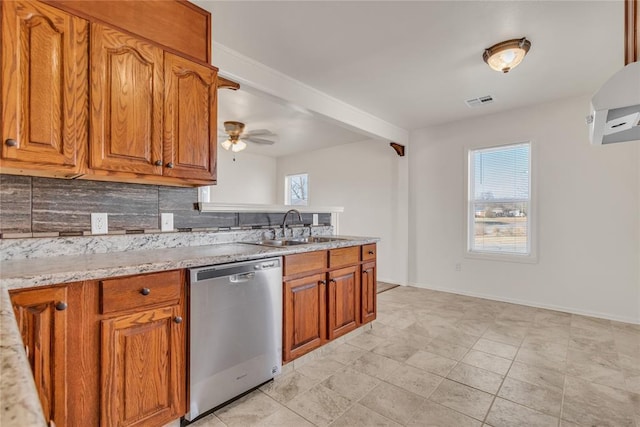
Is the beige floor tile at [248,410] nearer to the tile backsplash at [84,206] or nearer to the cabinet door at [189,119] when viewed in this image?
the tile backsplash at [84,206]

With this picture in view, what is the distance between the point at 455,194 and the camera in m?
4.61

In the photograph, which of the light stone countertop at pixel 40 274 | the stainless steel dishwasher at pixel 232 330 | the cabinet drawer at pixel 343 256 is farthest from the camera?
the cabinet drawer at pixel 343 256

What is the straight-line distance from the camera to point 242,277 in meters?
1.95

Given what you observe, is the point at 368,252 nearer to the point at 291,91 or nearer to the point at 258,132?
the point at 291,91

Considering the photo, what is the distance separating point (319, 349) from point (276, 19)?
254 centimetres

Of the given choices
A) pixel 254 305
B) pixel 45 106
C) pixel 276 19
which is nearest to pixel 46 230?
pixel 45 106

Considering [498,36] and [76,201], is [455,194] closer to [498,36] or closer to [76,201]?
[498,36]

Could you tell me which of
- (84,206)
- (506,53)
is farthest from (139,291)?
(506,53)

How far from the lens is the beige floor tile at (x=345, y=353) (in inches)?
100

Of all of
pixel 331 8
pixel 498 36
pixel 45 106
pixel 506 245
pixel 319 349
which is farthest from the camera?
pixel 506 245

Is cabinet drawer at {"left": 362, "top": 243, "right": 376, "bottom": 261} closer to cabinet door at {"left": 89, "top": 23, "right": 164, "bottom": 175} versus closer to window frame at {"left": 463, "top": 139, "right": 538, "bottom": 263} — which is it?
cabinet door at {"left": 89, "top": 23, "right": 164, "bottom": 175}

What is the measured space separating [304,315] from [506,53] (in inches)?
103

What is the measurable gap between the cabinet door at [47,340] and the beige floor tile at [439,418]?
5.61 feet

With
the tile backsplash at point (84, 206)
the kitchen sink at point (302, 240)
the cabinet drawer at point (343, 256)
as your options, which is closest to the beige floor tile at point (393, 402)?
the cabinet drawer at point (343, 256)
